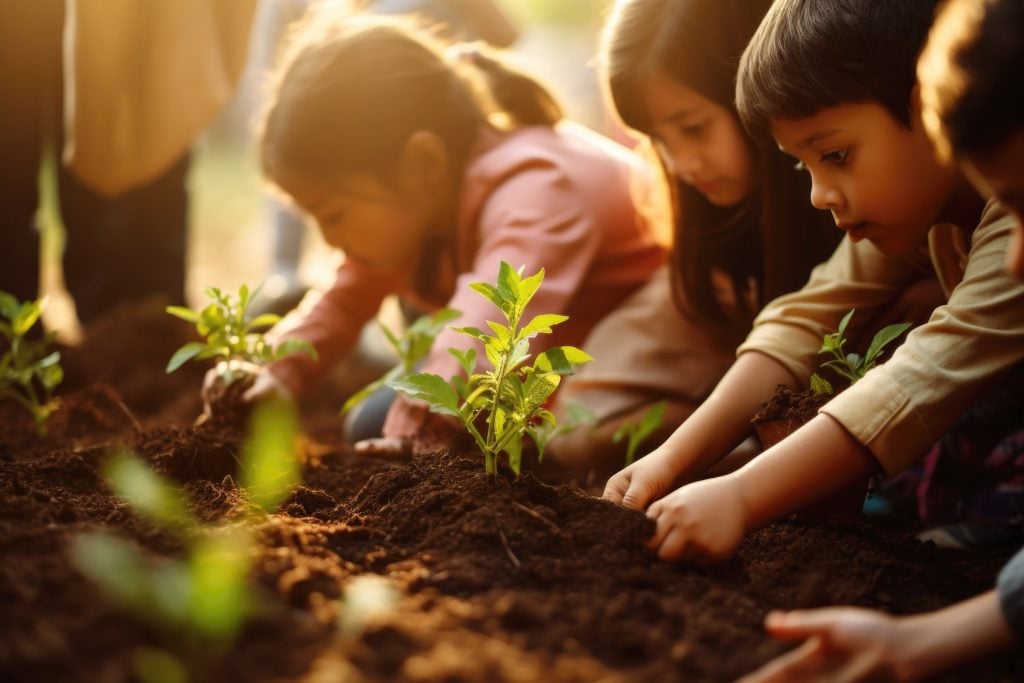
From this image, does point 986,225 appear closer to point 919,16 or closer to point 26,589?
point 919,16

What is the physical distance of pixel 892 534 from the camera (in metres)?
1.69

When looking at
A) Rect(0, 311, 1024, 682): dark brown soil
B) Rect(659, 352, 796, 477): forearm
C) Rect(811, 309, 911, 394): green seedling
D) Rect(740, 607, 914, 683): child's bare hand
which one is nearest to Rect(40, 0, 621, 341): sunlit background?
Rect(659, 352, 796, 477): forearm

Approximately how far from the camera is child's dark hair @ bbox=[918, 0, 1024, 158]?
3.84 ft

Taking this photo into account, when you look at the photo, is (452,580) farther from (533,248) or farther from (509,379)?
(533,248)

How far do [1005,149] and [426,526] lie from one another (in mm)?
980

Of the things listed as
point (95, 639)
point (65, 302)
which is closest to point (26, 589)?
point (95, 639)

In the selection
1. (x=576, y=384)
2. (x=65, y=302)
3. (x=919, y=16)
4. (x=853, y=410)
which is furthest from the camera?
(x=65, y=302)

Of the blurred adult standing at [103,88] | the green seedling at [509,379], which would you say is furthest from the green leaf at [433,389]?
the blurred adult standing at [103,88]

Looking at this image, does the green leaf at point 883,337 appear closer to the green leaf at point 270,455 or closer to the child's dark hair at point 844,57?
the child's dark hair at point 844,57

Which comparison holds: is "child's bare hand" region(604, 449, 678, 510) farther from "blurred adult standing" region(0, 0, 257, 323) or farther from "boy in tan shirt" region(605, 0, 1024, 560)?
"blurred adult standing" region(0, 0, 257, 323)

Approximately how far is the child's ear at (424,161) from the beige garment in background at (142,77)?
31.1 inches

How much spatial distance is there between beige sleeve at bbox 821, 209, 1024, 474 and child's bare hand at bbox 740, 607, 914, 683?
50cm

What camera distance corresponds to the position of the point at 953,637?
1.11m

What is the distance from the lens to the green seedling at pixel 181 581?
1.02 meters
